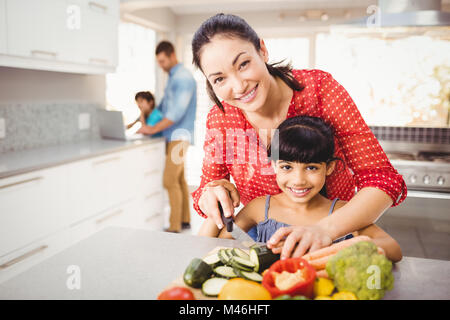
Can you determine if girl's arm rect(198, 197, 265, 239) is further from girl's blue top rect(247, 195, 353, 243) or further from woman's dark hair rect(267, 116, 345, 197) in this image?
woman's dark hair rect(267, 116, 345, 197)

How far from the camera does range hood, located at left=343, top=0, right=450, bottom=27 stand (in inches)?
80.0

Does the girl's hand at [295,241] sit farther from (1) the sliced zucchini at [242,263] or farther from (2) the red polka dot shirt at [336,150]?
(2) the red polka dot shirt at [336,150]

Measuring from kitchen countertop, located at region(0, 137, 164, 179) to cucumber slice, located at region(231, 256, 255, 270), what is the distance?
1327mm

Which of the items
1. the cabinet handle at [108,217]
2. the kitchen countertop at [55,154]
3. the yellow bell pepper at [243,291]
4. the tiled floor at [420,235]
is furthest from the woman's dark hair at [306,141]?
the cabinet handle at [108,217]

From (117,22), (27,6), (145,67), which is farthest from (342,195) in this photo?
(145,67)

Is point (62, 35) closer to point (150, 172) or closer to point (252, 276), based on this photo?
point (150, 172)

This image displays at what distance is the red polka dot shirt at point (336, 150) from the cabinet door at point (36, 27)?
4.34 ft

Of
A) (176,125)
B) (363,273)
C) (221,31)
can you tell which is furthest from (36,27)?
(363,273)

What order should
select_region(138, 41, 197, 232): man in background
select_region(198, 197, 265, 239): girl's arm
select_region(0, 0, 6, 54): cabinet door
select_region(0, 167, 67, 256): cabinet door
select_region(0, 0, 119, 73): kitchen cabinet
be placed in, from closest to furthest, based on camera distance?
select_region(198, 197, 265, 239): girl's arm → select_region(0, 167, 67, 256): cabinet door → select_region(0, 0, 6, 54): cabinet door → select_region(0, 0, 119, 73): kitchen cabinet → select_region(138, 41, 197, 232): man in background

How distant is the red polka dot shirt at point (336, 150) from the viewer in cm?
98

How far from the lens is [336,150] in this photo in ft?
3.62

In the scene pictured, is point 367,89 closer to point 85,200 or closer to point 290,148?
point 290,148

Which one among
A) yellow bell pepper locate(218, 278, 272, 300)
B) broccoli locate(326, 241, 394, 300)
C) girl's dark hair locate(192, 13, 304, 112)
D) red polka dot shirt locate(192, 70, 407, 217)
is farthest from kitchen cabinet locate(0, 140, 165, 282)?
broccoli locate(326, 241, 394, 300)

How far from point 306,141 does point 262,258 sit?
16.5 inches
